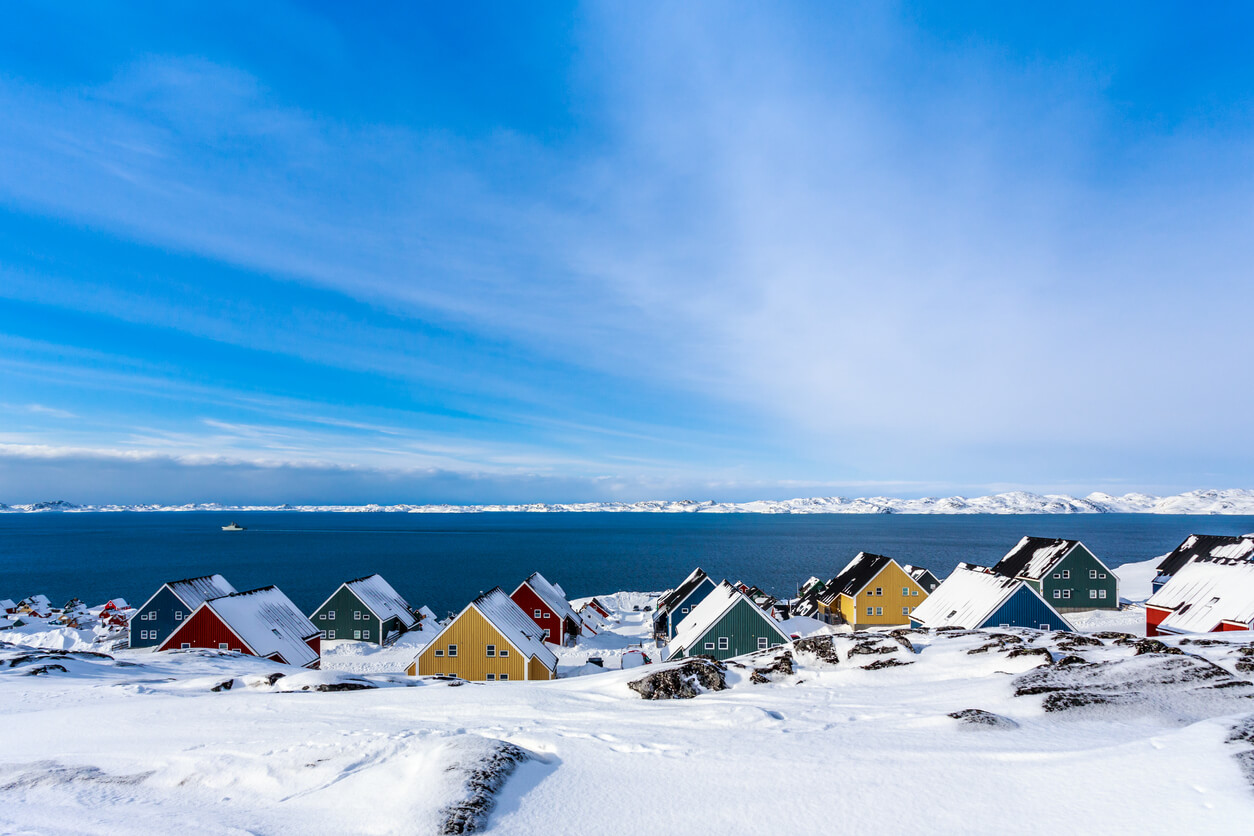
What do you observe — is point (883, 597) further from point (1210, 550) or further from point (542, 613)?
point (542, 613)

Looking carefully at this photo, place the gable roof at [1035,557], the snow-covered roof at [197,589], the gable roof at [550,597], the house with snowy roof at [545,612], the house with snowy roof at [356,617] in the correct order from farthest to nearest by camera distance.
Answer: the gable roof at [550,597], the house with snowy roof at [545,612], the house with snowy roof at [356,617], the gable roof at [1035,557], the snow-covered roof at [197,589]

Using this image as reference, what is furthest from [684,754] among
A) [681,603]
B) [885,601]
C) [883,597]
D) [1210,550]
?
[1210,550]

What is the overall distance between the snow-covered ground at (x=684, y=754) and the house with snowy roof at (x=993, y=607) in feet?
70.2

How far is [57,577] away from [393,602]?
350ft

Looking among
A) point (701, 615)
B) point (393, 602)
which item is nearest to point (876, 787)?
point (701, 615)

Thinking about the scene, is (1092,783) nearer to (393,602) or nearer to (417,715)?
(417,715)

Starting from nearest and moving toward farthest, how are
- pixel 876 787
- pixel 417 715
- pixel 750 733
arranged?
pixel 876 787, pixel 750 733, pixel 417 715

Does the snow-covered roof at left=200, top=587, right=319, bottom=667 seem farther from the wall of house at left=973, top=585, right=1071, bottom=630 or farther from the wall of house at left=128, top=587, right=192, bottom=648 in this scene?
the wall of house at left=973, top=585, right=1071, bottom=630

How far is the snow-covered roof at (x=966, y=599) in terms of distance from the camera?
4291cm

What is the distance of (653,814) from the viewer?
32.9 feet

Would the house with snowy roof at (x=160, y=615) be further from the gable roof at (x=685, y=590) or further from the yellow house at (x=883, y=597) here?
the yellow house at (x=883, y=597)

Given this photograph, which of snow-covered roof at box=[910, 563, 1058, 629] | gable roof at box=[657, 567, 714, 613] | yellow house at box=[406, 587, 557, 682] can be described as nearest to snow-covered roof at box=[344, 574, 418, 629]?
yellow house at box=[406, 587, 557, 682]

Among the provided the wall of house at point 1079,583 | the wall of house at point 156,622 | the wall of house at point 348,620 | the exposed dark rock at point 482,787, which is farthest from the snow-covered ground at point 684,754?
the wall of house at point 1079,583

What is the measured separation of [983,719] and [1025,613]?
35755 millimetres
